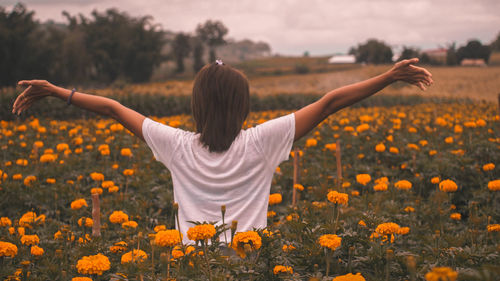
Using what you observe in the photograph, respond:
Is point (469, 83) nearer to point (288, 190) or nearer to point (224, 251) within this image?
point (288, 190)

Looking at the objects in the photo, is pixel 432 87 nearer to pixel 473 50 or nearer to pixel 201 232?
pixel 473 50

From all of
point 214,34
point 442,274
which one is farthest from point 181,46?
point 442,274

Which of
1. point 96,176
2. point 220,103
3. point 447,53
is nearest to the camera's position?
point 220,103

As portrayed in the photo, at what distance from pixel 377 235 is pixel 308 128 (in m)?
0.62

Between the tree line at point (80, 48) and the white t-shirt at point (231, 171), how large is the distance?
3838 cm

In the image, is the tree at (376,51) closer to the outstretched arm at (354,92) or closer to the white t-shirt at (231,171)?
the outstretched arm at (354,92)

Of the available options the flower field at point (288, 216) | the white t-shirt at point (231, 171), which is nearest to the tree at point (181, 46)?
the flower field at point (288, 216)

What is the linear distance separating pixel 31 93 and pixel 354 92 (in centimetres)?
174

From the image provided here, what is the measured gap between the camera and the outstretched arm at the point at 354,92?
2053 mm

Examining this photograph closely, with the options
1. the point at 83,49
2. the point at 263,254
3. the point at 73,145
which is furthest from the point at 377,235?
the point at 83,49

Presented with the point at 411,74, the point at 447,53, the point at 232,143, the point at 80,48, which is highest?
the point at 80,48

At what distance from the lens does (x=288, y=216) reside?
2.89m

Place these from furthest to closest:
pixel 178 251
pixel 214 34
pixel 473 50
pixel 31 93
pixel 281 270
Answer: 1. pixel 214 34
2. pixel 473 50
3. pixel 31 93
4. pixel 178 251
5. pixel 281 270

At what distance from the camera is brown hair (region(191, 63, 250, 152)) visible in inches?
79.6
